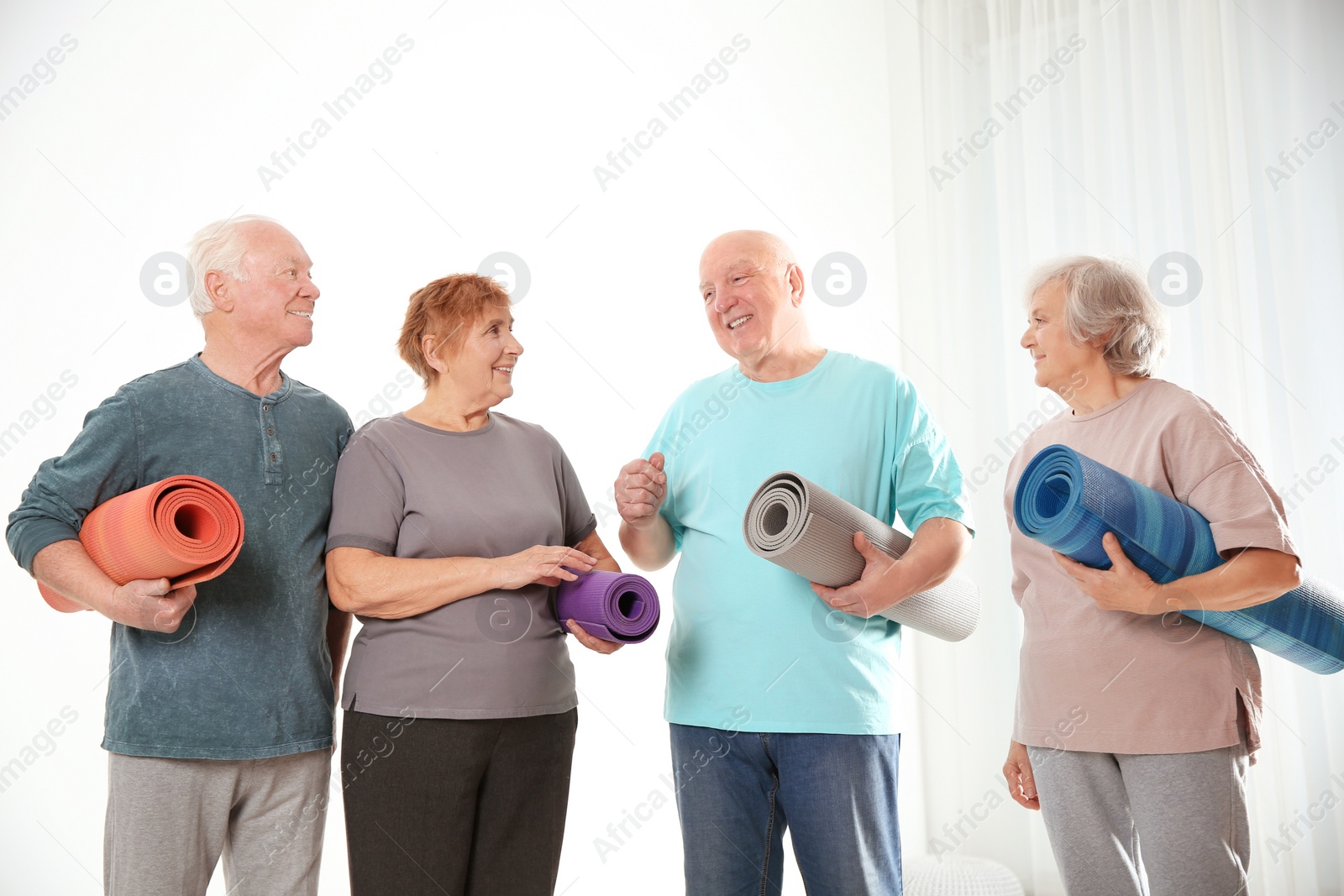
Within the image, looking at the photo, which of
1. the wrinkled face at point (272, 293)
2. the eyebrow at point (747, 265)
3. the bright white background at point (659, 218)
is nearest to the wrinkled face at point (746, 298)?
the eyebrow at point (747, 265)

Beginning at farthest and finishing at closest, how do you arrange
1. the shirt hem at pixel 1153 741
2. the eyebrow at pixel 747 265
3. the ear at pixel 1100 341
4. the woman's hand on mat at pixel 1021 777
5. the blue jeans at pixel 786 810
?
1. the eyebrow at pixel 747 265
2. the woman's hand on mat at pixel 1021 777
3. the ear at pixel 1100 341
4. the blue jeans at pixel 786 810
5. the shirt hem at pixel 1153 741

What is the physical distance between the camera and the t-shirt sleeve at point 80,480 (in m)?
1.44

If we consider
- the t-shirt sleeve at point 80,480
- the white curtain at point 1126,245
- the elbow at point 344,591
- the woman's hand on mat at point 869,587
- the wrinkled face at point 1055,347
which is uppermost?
the white curtain at point 1126,245

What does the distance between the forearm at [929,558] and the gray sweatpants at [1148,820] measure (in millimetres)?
352

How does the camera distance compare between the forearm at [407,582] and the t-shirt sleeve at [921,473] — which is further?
the t-shirt sleeve at [921,473]

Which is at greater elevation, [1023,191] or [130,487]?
[1023,191]

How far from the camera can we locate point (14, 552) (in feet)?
4.77

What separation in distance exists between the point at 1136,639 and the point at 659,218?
7.28 feet

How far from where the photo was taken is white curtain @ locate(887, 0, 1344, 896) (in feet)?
9.34

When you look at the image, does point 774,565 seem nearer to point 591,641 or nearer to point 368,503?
point 591,641

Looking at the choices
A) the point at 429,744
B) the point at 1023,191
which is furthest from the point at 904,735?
the point at 429,744

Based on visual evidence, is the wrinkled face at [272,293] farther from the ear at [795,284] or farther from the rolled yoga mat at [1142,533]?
the rolled yoga mat at [1142,533]

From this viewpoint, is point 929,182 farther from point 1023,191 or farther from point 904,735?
point 904,735

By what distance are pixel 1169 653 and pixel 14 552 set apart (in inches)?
69.9
